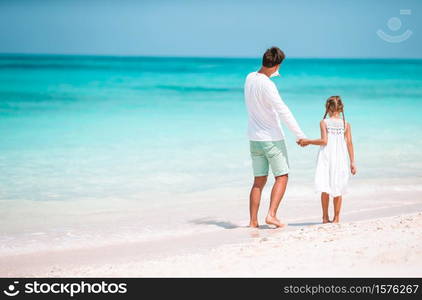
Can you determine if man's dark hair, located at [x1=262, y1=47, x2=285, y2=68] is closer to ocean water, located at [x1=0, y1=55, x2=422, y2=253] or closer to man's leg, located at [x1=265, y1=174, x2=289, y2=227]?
man's leg, located at [x1=265, y1=174, x2=289, y2=227]

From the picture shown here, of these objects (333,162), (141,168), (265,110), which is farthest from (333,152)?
(141,168)

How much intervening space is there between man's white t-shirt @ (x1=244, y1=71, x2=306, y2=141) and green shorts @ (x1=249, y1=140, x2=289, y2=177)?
5 cm

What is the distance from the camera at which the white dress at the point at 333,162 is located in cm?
495

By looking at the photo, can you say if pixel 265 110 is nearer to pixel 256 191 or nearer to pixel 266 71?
pixel 266 71

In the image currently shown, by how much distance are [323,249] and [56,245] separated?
7.01 ft

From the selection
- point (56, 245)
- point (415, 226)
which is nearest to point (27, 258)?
point (56, 245)

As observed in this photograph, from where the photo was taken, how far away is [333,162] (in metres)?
4.96

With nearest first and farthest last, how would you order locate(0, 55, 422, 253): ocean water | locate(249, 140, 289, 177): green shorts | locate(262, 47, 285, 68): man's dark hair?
locate(262, 47, 285, 68): man's dark hair
locate(249, 140, 289, 177): green shorts
locate(0, 55, 422, 253): ocean water

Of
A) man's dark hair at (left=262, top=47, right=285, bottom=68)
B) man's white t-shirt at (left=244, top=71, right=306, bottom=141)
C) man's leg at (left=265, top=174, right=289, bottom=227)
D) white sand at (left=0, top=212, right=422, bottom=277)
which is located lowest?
white sand at (left=0, top=212, right=422, bottom=277)

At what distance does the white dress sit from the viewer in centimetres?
495

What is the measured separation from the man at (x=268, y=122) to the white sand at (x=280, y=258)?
0.50 metres

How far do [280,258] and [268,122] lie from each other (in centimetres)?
135

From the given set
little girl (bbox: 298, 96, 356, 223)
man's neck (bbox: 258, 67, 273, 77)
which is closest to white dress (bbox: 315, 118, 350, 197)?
little girl (bbox: 298, 96, 356, 223)

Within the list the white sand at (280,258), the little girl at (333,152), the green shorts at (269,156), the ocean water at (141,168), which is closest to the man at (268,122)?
the green shorts at (269,156)
